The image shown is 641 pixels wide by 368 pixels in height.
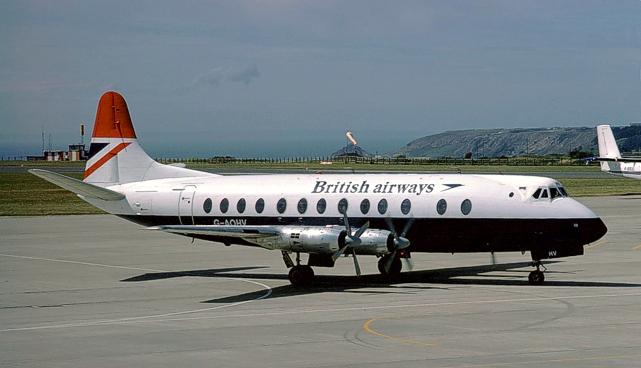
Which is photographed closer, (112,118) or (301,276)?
(301,276)

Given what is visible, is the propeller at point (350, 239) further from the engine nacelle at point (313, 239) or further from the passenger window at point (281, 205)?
the passenger window at point (281, 205)

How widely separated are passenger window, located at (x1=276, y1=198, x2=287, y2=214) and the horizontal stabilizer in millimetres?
6119

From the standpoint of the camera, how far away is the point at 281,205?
31641mm

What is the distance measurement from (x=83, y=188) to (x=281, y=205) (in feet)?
22.9

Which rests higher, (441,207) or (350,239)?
(441,207)

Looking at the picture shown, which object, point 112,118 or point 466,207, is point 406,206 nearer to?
point 466,207

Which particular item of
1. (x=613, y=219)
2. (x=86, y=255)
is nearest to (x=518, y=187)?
(x=86, y=255)

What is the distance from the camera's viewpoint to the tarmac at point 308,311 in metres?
18.7

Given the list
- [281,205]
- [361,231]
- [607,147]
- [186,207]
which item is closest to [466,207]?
[361,231]

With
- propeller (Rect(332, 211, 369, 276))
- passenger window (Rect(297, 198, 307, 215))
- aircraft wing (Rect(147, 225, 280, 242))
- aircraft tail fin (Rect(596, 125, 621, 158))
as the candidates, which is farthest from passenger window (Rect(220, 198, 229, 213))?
aircraft tail fin (Rect(596, 125, 621, 158))

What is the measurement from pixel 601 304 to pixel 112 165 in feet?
61.2

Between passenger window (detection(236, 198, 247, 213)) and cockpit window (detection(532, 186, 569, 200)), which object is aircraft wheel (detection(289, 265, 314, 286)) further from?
cockpit window (detection(532, 186, 569, 200))

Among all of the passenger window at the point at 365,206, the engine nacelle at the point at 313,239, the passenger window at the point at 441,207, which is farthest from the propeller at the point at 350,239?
the passenger window at the point at 441,207

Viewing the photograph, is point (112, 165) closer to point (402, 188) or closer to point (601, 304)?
point (402, 188)
